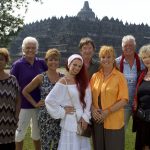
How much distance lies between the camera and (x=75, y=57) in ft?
17.8

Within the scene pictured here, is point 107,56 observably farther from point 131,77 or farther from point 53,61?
point 131,77

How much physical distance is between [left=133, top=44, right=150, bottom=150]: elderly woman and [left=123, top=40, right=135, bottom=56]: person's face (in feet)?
2.17

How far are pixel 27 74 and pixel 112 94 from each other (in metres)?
1.71

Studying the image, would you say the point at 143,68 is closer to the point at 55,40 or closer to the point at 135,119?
the point at 135,119

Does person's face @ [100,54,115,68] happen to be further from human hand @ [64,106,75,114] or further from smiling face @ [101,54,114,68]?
human hand @ [64,106,75,114]

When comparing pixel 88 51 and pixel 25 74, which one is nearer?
pixel 88 51

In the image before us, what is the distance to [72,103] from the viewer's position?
5441 millimetres

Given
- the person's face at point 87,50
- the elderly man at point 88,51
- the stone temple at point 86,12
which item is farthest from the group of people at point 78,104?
the stone temple at point 86,12

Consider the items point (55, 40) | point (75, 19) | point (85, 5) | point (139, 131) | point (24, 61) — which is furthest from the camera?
point (85, 5)

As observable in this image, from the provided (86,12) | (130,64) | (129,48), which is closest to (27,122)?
(130,64)

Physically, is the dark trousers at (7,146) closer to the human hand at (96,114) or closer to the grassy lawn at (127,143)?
the human hand at (96,114)

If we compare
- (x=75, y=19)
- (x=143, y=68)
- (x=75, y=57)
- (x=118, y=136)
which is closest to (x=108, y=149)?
(x=118, y=136)

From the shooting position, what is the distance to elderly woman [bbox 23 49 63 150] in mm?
5645

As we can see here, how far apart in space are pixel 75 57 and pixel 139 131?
1.50 meters
